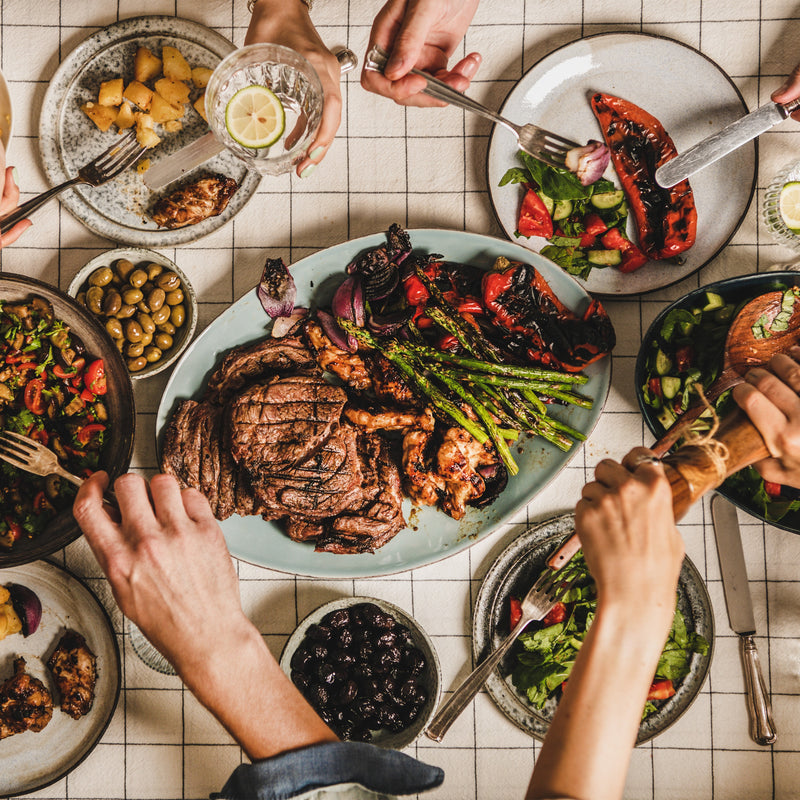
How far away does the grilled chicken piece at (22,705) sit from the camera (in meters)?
3.29

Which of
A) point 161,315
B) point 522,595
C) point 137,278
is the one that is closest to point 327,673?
point 522,595

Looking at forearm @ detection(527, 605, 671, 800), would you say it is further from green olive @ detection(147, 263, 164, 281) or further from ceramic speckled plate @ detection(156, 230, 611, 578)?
green olive @ detection(147, 263, 164, 281)

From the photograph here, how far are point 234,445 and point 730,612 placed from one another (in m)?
2.89

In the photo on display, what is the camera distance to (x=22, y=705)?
330 centimetres

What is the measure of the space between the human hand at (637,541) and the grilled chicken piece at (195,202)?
2505 mm

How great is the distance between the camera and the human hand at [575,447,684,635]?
196 centimetres

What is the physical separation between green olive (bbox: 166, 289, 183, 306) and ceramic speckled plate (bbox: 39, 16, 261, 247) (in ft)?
1.10

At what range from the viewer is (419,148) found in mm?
3492

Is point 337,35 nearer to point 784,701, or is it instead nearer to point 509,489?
point 509,489

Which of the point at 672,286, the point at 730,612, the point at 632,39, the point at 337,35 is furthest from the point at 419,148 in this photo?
the point at 730,612

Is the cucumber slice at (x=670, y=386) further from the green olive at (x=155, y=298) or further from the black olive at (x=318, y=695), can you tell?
the green olive at (x=155, y=298)

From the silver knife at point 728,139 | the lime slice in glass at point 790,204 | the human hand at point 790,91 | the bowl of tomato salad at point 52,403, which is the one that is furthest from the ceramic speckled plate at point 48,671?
the human hand at point 790,91

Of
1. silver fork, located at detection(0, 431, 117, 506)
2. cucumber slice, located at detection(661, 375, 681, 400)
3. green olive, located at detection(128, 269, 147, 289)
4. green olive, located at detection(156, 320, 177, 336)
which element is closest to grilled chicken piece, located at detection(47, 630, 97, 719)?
silver fork, located at detection(0, 431, 117, 506)

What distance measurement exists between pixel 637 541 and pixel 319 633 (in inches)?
75.9
